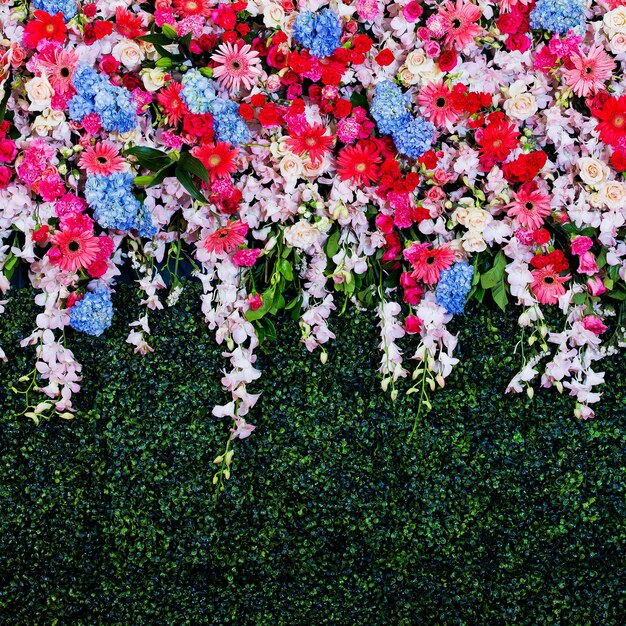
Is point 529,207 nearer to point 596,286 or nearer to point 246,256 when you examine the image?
point 596,286

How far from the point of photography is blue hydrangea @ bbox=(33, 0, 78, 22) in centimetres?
182

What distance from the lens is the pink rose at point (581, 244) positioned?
1.91m

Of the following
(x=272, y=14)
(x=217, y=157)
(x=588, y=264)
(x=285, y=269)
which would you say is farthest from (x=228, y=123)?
(x=588, y=264)

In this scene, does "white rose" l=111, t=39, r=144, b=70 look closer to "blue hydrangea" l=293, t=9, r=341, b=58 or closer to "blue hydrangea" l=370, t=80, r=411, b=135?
"blue hydrangea" l=293, t=9, r=341, b=58

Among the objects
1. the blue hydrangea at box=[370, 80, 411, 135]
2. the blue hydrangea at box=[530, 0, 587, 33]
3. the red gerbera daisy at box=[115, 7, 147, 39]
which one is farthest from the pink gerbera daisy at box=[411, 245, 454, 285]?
the red gerbera daisy at box=[115, 7, 147, 39]

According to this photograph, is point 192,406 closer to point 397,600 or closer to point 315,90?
point 397,600

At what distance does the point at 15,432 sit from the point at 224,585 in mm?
705

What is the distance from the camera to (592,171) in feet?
6.27

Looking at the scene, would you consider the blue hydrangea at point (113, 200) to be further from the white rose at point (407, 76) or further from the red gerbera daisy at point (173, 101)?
the white rose at point (407, 76)

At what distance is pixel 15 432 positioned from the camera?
1943 mm

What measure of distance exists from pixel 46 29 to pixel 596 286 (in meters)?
1.59

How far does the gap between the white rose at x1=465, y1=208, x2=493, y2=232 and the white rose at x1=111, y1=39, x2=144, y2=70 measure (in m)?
0.95

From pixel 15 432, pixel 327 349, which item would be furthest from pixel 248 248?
pixel 15 432

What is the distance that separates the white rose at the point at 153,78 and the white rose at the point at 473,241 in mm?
880
